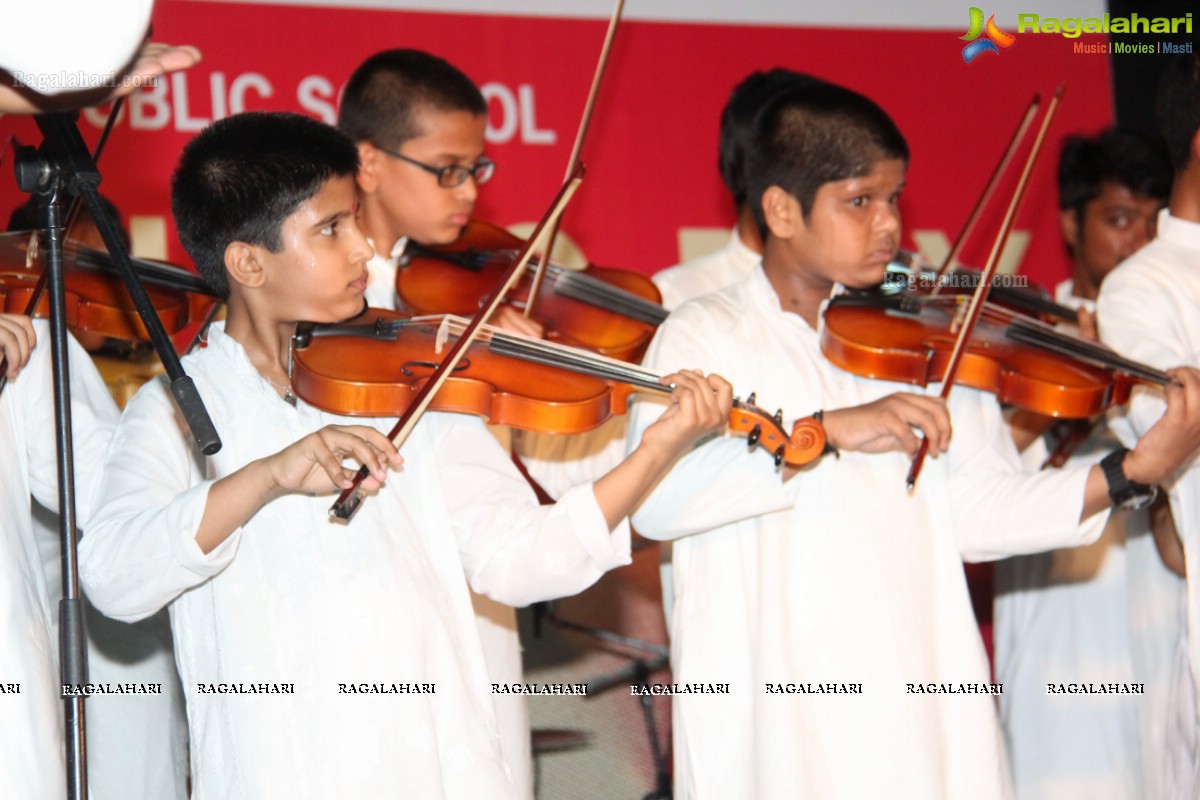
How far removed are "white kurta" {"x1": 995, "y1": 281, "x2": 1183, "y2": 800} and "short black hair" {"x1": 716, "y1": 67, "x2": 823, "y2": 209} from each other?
1029 mm

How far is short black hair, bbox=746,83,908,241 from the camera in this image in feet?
8.89

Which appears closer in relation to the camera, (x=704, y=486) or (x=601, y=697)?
(x=704, y=486)

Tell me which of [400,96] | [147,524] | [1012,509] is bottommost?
[1012,509]

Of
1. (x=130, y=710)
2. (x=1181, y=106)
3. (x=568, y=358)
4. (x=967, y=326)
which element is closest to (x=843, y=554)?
(x=967, y=326)

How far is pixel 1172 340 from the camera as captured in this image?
282 cm

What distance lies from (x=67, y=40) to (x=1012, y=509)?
5.69 ft

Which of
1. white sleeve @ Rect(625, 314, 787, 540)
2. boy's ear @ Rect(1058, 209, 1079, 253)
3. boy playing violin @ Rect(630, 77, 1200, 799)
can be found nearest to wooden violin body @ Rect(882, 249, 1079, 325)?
boy playing violin @ Rect(630, 77, 1200, 799)

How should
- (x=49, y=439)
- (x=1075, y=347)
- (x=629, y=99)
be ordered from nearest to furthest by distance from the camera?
(x=49, y=439)
(x=1075, y=347)
(x=629, y=99)

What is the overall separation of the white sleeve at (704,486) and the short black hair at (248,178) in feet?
2.14

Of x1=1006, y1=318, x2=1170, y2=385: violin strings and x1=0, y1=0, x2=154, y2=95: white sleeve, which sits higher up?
x1=0, y1=0, x2=154, y2=95: white sleeve

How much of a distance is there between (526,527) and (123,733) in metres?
0.90

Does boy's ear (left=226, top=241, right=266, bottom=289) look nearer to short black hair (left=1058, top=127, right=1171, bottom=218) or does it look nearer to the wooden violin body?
the wooden violin body

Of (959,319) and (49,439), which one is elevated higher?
(959,319)

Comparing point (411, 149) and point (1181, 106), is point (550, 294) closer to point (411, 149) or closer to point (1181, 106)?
point (411, 149)
